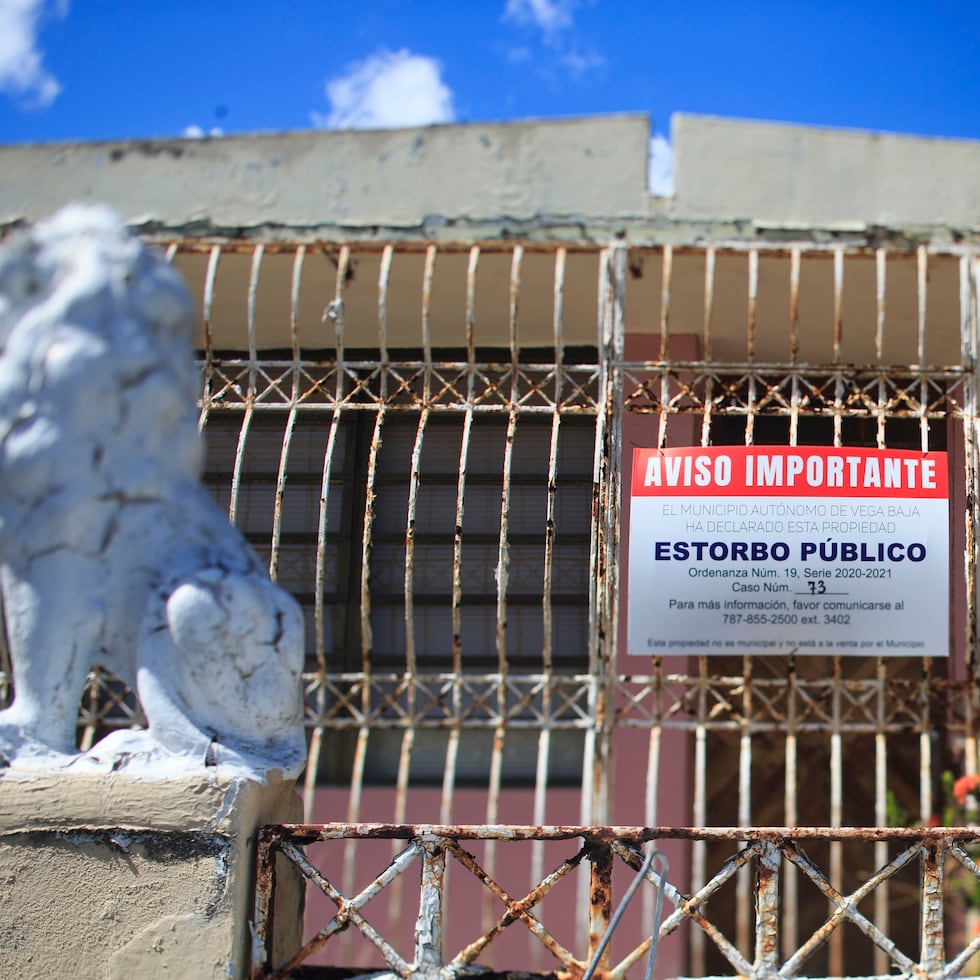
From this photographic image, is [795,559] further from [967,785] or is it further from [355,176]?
[355,176]

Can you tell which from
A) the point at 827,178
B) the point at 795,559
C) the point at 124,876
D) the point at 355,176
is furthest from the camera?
the point at 355,176

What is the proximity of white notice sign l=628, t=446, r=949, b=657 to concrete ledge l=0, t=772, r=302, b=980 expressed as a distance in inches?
116

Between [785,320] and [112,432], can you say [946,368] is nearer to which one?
[785,320]

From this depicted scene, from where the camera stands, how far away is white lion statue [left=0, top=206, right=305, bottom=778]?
331 centimetres

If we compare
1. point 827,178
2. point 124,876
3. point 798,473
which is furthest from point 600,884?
point 827,178

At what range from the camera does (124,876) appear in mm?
3250

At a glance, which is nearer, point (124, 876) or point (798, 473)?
point (124, 876)

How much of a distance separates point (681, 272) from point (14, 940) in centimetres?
478

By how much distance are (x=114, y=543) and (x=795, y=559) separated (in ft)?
11.3

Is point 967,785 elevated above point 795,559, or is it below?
below

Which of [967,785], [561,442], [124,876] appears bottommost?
[124,876]

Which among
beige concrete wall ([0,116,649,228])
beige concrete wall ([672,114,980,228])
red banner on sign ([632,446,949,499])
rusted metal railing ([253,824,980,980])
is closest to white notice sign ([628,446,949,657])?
red banner on sign ([632,446,949,499])

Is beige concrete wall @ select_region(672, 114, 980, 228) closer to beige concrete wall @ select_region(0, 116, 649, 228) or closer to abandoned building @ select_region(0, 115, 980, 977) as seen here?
abandoned building @ select_region(0, 115, 980, 977)

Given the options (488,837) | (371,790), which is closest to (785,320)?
(371,790)
